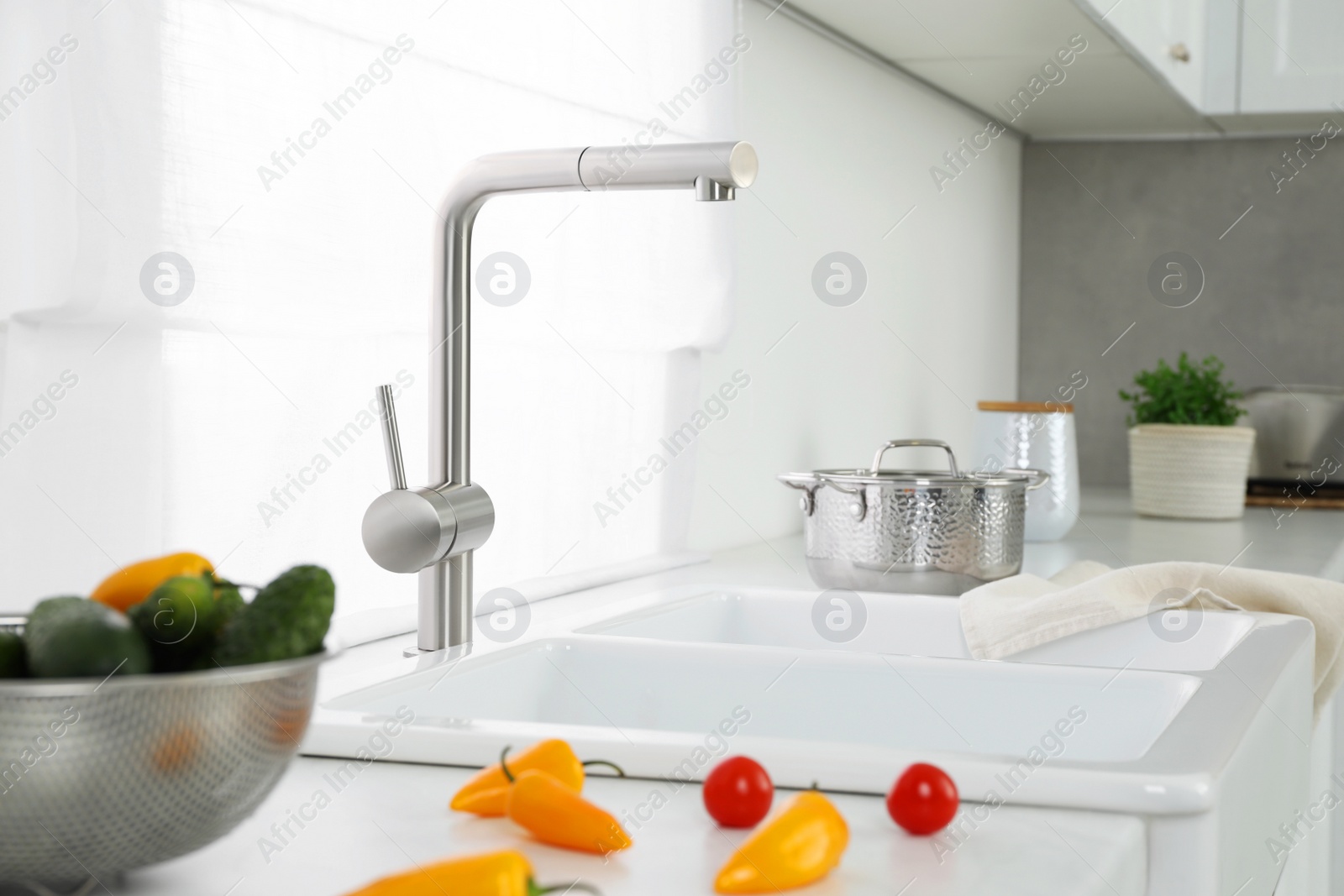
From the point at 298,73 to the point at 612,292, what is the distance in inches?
19.3

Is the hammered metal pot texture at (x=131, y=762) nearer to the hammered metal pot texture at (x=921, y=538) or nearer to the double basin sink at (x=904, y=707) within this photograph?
the double basin sink at (x=904, y=707)

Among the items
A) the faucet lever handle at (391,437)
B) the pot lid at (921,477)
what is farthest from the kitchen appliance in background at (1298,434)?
the faucet lever handle at (391,437)

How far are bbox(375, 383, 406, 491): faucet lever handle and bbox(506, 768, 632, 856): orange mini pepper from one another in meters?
0.33

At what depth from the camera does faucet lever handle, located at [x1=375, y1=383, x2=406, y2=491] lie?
34.1 inches

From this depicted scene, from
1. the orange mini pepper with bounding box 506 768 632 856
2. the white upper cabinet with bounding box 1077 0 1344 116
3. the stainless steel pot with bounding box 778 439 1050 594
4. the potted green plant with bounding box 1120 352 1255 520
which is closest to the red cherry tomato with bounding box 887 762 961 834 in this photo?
the orange mini pepper with bounding box 506 768 632 856

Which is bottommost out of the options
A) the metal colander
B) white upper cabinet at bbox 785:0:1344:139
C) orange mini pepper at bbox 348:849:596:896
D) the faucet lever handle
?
orange mini pepper at bbox 348:849:596:896

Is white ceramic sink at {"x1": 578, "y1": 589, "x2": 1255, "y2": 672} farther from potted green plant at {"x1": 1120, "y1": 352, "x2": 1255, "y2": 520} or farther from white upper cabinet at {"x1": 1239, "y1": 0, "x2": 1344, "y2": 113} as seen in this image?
white upper cabinet at {"x1": 1239, "y1": 0, "x2": 1344, "y2": 113}

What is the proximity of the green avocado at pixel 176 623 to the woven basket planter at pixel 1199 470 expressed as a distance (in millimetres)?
2052

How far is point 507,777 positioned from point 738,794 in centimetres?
10

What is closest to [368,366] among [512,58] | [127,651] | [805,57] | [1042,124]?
[512,58]

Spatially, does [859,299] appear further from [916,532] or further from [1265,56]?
[1265,56]

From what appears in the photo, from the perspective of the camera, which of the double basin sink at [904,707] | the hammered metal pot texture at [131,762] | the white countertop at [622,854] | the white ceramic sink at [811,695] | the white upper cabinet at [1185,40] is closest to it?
the hammered metal pot texture at [131,762]

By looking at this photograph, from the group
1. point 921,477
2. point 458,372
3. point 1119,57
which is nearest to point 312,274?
point 458,372

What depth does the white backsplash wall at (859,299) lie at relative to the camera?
5.94 ft
